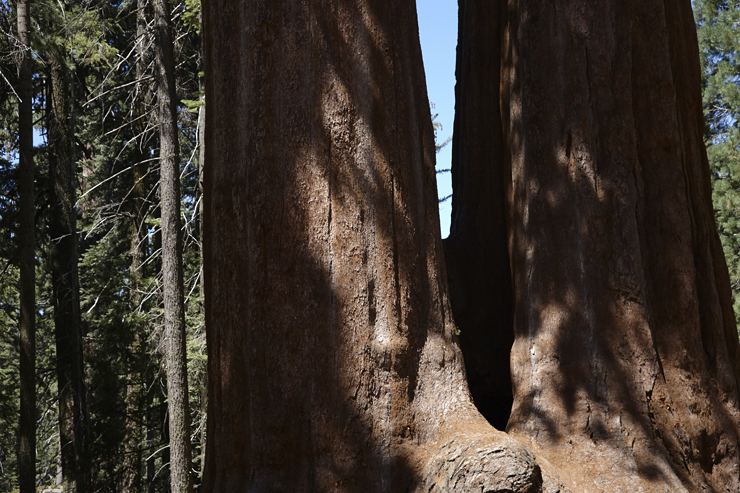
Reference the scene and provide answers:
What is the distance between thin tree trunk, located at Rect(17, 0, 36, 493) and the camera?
13047 mm

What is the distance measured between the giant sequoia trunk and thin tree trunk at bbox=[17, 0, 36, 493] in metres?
12.3

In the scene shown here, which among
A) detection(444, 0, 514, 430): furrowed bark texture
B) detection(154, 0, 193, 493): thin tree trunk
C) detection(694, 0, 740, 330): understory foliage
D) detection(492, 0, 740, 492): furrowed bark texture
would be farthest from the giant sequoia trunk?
detection(694, 0, 740, 330): understory foliage

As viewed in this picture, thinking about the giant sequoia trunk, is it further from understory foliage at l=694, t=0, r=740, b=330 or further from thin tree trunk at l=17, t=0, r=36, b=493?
understory foliage at l=694, t=0, r=740, b=330

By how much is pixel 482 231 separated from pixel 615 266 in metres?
1.43

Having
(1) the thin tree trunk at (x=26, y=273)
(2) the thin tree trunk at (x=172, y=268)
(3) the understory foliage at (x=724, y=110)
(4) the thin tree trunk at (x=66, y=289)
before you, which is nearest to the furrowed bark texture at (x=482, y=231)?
(2) the thin tree trunk at (x=172, y=268)

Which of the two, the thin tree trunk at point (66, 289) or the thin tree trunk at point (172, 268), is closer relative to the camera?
the thin tree trunk at point (172, 268)

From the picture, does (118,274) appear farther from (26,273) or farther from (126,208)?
(126,208)

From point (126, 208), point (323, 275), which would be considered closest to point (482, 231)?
point (323, 275)

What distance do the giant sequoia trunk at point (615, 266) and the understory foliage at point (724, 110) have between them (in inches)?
567

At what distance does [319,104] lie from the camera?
277 cm

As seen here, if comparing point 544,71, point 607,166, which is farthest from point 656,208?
point 544,71

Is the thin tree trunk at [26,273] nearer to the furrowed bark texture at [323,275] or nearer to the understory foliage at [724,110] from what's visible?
the furrowed bark texture at [323,275]

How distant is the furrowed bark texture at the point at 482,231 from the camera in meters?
4.33

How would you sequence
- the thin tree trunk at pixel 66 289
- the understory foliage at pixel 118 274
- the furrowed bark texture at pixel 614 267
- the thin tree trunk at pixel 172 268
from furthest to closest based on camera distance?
the thin tree trunk at pixel 66 289 → the understory foliage at pixel 118 274 → the thin tree trunk at pixel 172 268 → the furrowed bark texture at pixel 614 267
